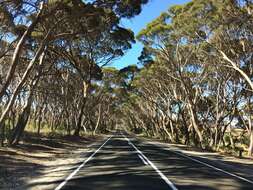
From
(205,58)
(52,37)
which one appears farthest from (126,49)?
(52,37)

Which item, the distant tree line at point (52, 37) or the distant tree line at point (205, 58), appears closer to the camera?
the distant tree line at point (52, 37)

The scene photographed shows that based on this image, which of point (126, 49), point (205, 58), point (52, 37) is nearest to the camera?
point (52, 37)

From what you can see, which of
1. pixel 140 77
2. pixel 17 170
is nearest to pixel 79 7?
pixel 17 170

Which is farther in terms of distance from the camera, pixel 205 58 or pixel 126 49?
pixel 126 49

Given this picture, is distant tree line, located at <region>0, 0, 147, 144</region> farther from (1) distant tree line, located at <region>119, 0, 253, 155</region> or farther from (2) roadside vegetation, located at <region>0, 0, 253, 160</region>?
(1) distant tree line, located at <region>119, 0, 253, 155</region>

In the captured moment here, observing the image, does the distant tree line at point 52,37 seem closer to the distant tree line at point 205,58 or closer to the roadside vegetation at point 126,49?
the roadside vegetation at point 126,49

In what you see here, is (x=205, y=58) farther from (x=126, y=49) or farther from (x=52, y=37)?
(x=52, y=37)

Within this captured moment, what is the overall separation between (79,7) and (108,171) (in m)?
9.96

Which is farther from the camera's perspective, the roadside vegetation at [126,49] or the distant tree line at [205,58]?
the distant tree line at [205,58]

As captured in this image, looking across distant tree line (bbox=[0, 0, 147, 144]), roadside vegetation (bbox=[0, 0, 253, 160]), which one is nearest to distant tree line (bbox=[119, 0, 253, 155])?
roadside vegetation (bbox=[0, 0, 253, 160])

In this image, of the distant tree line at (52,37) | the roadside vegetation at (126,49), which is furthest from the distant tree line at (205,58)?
the distant tree line at (52,37)

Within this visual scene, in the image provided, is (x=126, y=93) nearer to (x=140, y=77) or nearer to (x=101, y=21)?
(x=140, y=77)

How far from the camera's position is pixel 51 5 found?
24094 millimetres

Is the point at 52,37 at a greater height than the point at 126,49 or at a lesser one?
lesser
